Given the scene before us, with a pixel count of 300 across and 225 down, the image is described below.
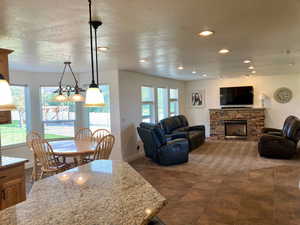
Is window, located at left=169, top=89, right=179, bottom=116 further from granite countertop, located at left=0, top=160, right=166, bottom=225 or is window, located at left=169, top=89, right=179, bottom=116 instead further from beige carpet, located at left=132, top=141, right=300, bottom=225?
granite countertop, located at left=0, top=160, right=166, bottom=225

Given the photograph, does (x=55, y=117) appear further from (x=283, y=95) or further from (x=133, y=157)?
(x=283, y=95)

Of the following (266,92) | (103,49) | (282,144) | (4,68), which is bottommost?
(282,144)

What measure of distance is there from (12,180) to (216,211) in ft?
8.59

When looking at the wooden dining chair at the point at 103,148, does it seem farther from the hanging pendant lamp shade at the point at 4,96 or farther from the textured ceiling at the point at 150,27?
the hanging pendant lamp shade at the point at 4,96

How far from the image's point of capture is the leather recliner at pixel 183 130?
23.1 ft

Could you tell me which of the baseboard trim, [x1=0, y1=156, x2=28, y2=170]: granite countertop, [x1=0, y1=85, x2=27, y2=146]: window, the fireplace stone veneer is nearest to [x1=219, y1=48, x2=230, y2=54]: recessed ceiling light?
[x1=0, y1=156, x2=28, y2=170]: granite countertop

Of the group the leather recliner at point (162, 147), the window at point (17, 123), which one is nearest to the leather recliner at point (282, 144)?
the leather recliner at point (162, 147)

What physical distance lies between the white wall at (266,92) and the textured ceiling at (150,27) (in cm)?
489

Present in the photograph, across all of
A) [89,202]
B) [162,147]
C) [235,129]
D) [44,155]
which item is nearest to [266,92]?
[235,129]

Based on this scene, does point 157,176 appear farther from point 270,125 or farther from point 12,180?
point 270,125

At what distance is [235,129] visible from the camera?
9.10m

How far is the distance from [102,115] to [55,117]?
1.27 metres

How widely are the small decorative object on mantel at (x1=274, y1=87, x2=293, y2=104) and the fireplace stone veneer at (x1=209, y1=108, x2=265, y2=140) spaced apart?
67cm

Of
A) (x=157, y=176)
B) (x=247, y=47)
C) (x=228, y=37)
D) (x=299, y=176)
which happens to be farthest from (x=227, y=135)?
(x=228, y=37)
